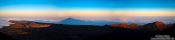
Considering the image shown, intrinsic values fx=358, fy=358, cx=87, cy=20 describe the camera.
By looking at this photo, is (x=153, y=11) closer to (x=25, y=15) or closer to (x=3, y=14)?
(x=25, y=15)

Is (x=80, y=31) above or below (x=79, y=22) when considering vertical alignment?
below

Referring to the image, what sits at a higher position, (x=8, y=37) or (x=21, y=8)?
(x=21, y=8)

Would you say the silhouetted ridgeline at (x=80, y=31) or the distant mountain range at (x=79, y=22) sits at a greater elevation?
the distant mountain range at (x=79, y=22)

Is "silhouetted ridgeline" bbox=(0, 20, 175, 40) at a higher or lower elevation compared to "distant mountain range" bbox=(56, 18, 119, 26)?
lower

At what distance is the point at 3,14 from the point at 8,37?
1.51 feet

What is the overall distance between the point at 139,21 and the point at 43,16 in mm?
1831

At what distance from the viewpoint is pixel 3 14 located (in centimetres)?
684

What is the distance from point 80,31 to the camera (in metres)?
6.82

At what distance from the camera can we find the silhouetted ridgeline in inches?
263

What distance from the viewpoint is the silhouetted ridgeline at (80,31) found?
6.68 m

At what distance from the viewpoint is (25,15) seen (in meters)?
6.85

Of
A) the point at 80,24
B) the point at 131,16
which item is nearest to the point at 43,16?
the point at 80,24

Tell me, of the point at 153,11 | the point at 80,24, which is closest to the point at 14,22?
the point at 80,24

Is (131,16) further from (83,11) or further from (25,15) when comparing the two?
(25,15)
